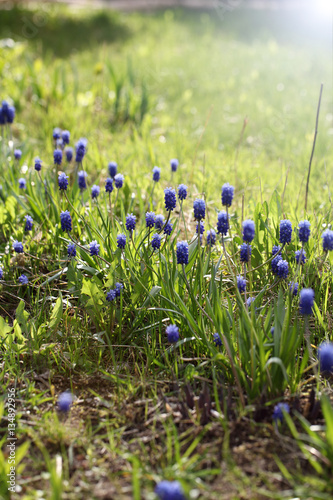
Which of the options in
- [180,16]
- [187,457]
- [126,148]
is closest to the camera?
[187,457]

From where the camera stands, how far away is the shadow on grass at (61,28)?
862 cm

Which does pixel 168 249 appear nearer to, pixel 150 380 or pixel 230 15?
pixel 150 380

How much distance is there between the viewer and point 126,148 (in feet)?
13.6

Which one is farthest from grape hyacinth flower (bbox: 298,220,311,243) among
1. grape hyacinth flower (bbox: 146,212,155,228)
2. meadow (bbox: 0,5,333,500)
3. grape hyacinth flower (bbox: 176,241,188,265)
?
grape hyacinth flower (bbox: 146,212,155,228)

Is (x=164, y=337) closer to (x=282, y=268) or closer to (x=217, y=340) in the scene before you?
(x=217, y=340)

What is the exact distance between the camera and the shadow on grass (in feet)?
28.3

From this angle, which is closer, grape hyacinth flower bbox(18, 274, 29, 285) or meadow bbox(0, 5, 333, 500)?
meadow bbox(0, 5, 333, 500)

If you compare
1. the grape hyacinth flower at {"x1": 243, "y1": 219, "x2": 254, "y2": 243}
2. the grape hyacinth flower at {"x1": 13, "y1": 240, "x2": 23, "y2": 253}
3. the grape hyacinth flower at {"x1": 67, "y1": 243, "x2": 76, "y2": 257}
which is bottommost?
the grape hyacinth flower at {"x1": 243, "y1": 219, "x2": 254, "y2": 243}

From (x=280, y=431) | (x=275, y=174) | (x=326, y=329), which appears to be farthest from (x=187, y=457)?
(x=275, y=174)

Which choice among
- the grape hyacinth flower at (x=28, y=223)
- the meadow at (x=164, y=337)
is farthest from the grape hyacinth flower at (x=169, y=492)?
the grape hyacinth flower at (x=28, y=223)

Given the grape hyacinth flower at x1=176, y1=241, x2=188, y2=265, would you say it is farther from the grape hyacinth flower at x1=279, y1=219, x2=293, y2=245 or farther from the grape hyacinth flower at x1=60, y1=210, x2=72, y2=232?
the grape hyacinth flower at x1=60, y1=210, x2=72, y2=232

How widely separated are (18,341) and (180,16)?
36.1ft

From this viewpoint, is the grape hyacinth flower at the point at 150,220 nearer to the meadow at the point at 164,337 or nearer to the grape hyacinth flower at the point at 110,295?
the meadow at the point at 164,337

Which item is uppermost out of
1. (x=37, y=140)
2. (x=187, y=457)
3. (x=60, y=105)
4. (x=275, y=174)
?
(x=60, y=105)
